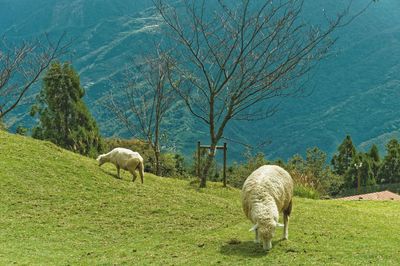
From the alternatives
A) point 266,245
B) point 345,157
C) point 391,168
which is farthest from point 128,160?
point 345,157

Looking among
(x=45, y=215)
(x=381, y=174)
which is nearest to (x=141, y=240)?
(x=45, y=215)

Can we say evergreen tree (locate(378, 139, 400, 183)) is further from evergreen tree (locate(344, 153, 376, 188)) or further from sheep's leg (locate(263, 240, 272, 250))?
sheep's leg (locate(263, 240, 272, 250))

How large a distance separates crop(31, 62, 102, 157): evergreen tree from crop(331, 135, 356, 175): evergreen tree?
2849 centimetres

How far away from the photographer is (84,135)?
51062 millimetres

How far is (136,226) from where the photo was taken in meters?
14.7

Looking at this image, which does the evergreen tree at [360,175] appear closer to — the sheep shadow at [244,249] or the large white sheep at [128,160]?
the large white sheep at [128,160]

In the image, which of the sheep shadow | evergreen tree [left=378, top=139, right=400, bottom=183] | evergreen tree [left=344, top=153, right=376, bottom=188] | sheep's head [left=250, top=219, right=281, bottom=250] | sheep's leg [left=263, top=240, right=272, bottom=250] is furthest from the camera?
evergreen tree [left=378, top=139, right=400, bottom=183]

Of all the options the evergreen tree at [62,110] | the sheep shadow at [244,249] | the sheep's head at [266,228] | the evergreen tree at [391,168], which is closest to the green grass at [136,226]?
the sheep shadow at [244,249]

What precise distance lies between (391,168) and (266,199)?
5334cm

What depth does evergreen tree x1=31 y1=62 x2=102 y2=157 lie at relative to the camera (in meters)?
50.5

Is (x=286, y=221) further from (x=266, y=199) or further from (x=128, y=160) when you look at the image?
(x=128, y=160)

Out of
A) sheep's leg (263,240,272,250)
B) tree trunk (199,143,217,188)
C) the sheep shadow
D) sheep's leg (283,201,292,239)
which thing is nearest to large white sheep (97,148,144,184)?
tree trunk (199,143,217,188)

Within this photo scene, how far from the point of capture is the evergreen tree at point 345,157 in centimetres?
6406

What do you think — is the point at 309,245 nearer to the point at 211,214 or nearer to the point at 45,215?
the point at 211,214
